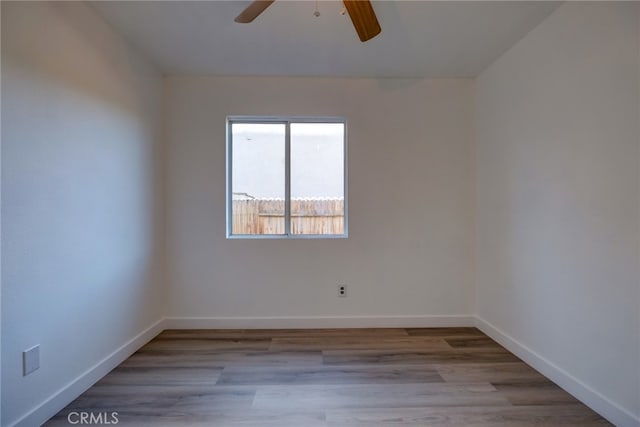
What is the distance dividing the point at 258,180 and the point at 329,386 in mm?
1850

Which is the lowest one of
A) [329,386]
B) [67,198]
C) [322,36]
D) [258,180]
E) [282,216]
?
[329,386]

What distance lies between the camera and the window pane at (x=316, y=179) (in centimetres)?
290

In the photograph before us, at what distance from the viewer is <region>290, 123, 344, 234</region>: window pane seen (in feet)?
9.52

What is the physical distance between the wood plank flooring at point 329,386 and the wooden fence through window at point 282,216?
38.3 inches

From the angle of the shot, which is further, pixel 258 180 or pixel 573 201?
pixel 258 180

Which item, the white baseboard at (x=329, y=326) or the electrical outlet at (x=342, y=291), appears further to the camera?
the electrical outlet at (x=342, y=291)

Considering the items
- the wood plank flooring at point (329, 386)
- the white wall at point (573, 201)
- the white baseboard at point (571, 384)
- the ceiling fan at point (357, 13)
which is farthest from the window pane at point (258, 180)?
the white baseboard at point (571, 384)

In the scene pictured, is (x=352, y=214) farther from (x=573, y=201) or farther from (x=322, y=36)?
(x=573, y=201)

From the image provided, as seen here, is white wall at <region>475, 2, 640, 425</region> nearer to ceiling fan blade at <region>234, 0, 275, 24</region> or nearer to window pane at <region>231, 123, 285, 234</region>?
ceiling fan blade at <region>234, 0, 275, 24</region>

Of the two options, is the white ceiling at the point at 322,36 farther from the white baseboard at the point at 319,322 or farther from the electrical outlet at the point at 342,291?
the white baseboard at the point at 319,322

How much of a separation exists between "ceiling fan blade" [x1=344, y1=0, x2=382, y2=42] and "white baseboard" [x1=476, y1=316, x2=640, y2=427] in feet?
7.72

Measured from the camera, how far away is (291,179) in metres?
2.89

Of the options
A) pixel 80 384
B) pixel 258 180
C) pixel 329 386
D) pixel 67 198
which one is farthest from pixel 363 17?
pixel 80 384

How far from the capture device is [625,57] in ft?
4.85
